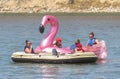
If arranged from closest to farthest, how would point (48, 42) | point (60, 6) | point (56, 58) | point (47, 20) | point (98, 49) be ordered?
point (56, 58), point (48, 42), point (98, 49), point (47, 20), point (60, 6)

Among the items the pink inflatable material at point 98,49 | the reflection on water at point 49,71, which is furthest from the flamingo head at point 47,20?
the reflection on water at point 49,71

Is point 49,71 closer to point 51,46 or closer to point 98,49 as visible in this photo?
point 51,46

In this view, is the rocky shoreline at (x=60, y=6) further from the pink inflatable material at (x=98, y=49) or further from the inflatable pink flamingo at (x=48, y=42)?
the pink inflatable material at (x=98, y=49)

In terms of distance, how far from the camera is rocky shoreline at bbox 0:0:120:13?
9819 centimetres

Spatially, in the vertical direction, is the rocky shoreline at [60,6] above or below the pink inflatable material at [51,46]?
above

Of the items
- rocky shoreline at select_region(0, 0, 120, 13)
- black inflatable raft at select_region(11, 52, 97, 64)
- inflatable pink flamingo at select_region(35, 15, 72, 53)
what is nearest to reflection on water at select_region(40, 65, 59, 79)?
black inflatable raft at select_region(11, 52, 97, 64)

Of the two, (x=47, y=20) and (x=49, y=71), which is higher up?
(x=47, y=20)

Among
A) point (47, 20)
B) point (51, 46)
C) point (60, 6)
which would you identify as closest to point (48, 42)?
point (51, 46)

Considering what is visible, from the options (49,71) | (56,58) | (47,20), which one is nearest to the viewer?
(49,71)

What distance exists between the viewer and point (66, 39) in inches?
2029

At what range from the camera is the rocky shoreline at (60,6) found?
98188mm

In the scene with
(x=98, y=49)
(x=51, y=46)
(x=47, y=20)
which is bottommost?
(x=98, y=49)

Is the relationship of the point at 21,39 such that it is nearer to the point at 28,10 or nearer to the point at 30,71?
the point at 30,71

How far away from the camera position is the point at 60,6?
99562 millimetres
